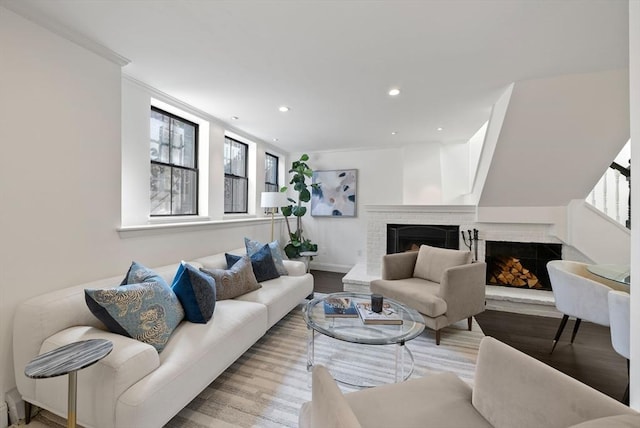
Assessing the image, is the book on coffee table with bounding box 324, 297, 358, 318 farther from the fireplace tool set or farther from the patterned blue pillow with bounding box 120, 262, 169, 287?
the fireplace tool set

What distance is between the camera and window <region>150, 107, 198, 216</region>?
2945 mm

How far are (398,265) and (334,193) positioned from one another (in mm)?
2485

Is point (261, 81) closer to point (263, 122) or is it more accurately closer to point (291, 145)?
point (263, 122)

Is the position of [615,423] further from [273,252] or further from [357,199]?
[357,199]

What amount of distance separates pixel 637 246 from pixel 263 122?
3.64m

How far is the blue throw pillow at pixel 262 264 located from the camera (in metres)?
2.90

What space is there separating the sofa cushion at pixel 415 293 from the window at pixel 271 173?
122 inches

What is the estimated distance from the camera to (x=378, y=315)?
6.63 feet

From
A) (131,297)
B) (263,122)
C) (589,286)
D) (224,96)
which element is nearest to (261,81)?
(224,96)

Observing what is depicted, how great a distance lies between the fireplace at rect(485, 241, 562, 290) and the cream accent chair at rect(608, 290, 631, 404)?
2369mm

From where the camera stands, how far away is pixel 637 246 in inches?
42.1

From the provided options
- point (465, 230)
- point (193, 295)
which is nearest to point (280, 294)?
point (193, 295)

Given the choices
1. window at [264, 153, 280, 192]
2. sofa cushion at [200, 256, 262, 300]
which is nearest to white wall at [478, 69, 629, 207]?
sofa cushion at [200, 256, 262, 300]

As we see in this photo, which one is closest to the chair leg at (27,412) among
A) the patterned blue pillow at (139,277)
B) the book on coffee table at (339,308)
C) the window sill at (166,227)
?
the patterned blue pillow at (139,277)
